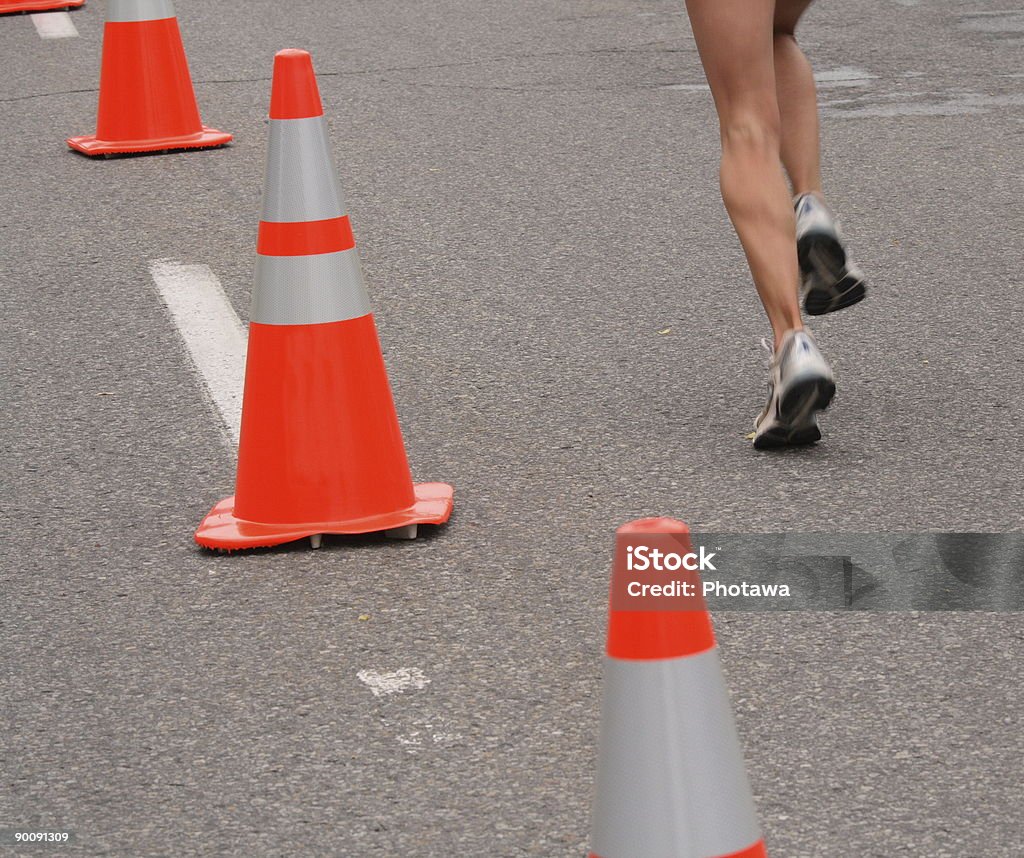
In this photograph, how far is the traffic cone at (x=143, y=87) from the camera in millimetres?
7926

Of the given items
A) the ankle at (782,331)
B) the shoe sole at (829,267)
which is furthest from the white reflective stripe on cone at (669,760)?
the shoe sole at (829,267)

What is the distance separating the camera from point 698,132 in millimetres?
7977

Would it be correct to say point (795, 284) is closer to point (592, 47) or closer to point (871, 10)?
point (592, 47)

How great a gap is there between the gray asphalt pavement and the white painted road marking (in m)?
0.03

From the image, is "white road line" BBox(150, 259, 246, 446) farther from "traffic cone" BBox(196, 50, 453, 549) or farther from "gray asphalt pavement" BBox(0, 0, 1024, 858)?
"traffic cone" BBox(196, 50, 453, 549)

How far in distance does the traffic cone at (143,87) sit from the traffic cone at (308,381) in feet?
14.1

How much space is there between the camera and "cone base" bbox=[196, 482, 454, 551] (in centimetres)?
377

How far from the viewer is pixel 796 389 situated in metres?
4.04

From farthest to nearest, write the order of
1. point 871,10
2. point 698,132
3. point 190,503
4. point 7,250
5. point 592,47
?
point 871,10 → point 592,47 → point 698,132 → point 7,250 → point 190,503

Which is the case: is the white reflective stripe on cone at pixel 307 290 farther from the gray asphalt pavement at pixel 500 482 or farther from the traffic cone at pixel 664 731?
the traffic cone at pixel 664 731

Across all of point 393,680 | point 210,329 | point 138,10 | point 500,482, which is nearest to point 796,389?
point 500,482

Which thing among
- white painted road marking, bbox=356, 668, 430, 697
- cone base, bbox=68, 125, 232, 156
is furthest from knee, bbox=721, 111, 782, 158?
cone base, bbox=68, 125, 232, 156

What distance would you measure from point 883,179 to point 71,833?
16.5ft

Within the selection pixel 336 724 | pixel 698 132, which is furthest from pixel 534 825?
pixel 698 132
